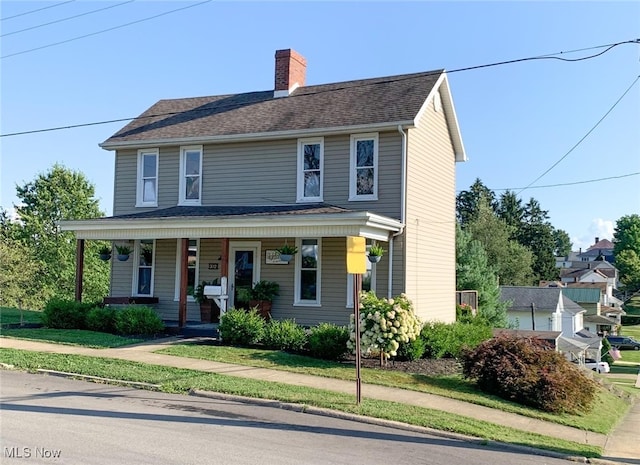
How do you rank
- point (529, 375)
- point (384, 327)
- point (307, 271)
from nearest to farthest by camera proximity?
point (529, 375) → point (384, 327) → point (307, 271)

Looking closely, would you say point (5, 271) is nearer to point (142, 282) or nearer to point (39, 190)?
point (142, 282)

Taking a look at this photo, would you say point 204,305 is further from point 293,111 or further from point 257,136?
point 293,111

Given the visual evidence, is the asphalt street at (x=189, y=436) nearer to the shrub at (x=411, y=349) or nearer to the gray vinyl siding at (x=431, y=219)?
the shrub at (x=411, y=349)

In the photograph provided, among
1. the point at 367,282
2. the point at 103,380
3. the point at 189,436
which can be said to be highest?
the point at 367,282

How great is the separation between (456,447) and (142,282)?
48.1 feet

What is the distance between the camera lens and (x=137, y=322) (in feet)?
54.4

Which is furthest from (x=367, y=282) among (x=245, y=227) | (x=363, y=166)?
(x=245, y=227)

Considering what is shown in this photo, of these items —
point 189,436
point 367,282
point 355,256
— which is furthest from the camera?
point 367,282

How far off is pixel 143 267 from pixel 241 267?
3793 millimetres

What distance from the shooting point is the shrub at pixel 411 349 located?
47.4ft

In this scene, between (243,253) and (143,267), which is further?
(143,267)

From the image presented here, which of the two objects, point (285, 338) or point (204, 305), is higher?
point (204, 305)

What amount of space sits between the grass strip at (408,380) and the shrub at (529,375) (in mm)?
223

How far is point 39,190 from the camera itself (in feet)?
147
